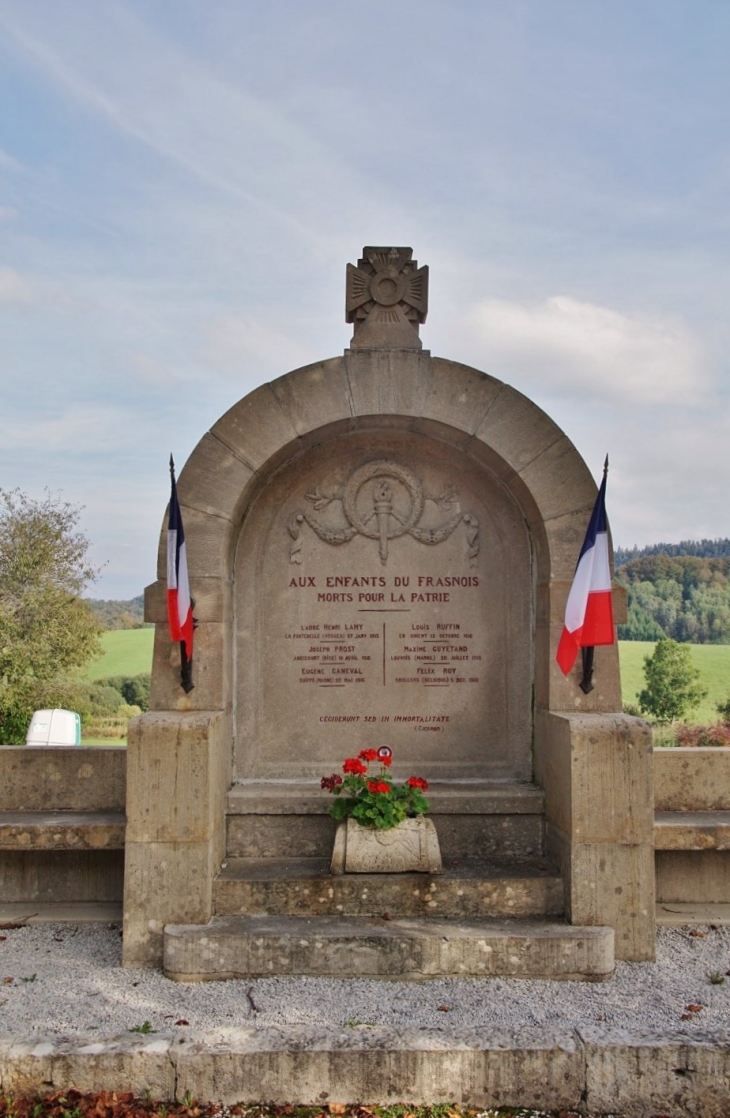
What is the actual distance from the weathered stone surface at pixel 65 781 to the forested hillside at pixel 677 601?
3201 centimetres

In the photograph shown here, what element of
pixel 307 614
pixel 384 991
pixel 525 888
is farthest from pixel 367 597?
pixel 384 991

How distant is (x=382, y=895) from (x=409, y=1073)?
1467 millimetres

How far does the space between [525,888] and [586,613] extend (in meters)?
1.91

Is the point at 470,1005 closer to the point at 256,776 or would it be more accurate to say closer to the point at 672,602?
the point at 256,776

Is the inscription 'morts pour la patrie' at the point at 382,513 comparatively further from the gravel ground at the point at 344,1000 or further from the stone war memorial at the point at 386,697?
the gravel ground at the point at 344,1000

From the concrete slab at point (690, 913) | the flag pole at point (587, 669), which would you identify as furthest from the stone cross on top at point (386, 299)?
the concrete slab at point (690, 913)

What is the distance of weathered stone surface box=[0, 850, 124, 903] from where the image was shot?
23.0 ft

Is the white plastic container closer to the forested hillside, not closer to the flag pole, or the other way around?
the flag pole

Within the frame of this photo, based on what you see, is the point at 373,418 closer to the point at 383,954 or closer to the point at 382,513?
the point at 382,513

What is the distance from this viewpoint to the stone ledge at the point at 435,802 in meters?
6.68

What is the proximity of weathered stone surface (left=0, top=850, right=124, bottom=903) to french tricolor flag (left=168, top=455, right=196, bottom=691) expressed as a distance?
1.78m

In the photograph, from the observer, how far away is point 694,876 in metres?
6.95

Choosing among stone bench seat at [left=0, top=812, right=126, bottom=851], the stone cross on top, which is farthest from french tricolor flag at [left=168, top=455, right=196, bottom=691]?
the stone cross on top

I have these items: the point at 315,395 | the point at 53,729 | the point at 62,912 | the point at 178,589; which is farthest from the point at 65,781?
the point at 53,729
